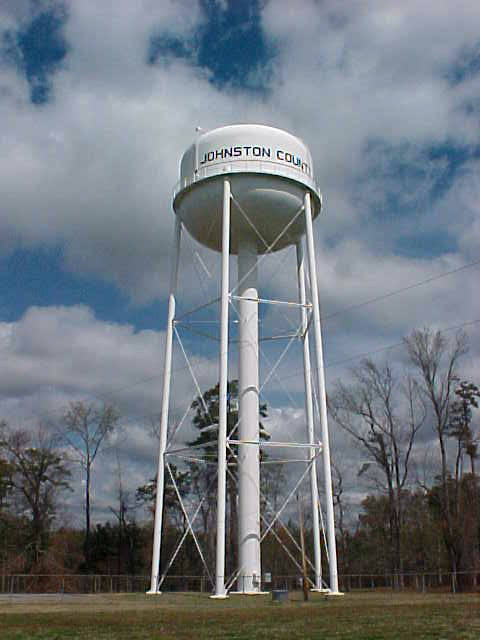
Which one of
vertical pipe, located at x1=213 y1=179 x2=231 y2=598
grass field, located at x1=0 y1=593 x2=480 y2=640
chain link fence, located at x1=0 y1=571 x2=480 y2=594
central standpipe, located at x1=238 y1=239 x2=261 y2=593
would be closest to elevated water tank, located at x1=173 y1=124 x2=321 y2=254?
vertical pipe, located at x1=213 y1=179 x2=231 y2=598

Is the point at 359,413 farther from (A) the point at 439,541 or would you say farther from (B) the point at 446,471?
(A) the point at 439,541

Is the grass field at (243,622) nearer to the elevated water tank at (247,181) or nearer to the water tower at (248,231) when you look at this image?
the water tower at (248,231)

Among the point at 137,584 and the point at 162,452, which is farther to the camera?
the point at 137,584

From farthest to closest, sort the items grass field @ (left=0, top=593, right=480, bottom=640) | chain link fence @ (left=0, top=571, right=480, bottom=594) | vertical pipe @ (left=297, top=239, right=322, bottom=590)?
chain link fence @ (left=0, top=571, right=480, bottom=594), vertical pipe @ (left=297, top=239, right=322, bottom=590), grass field @ (left=0, top=593, right=480, bottom=640)

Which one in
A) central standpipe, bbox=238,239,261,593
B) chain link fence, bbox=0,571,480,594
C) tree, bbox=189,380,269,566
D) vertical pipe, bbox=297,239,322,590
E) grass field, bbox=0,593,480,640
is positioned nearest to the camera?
grass field, bbox=0,593,480,640

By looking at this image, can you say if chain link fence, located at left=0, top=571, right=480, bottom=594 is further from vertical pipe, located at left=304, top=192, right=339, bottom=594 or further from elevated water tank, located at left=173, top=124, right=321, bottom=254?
elevated water tank, located at left=173, top=124, right=321, bottom=254

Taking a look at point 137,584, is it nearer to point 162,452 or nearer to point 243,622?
point 162,452

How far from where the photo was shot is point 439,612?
534 inches

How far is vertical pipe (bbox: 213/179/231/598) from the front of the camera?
18.4 meters

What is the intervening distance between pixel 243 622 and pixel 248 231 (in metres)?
13.5

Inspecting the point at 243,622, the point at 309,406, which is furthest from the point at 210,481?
the point at 243,622

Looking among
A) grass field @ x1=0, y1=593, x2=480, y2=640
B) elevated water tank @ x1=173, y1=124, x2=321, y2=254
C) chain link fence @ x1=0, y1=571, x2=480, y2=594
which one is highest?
elevated water tank @ x1=173, y1=124, x2=321, y2=254

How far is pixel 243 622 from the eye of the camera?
38.4 feet

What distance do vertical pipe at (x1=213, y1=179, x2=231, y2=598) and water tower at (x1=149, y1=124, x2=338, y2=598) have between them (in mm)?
42
